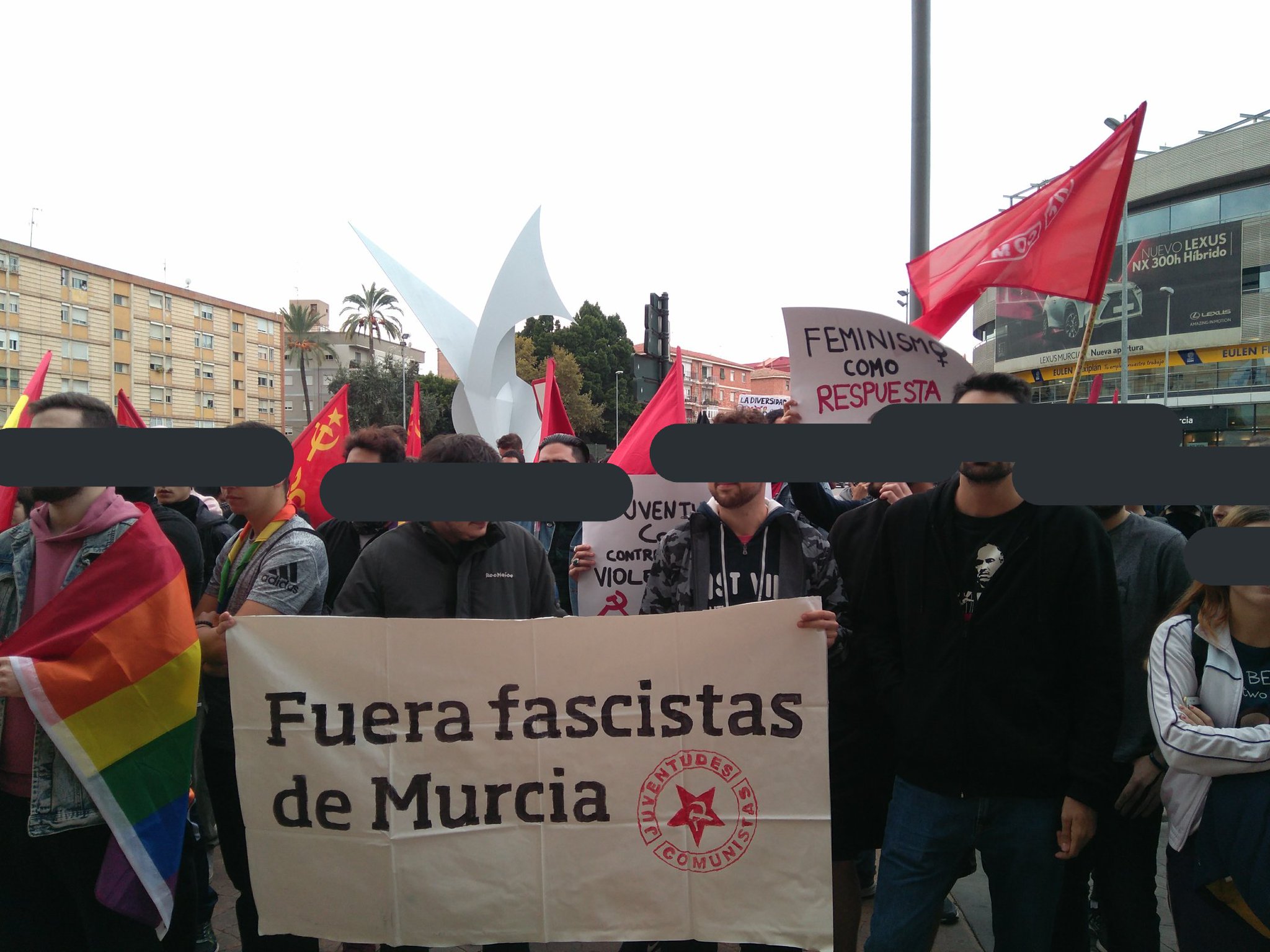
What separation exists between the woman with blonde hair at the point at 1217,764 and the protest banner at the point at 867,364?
4.63 ft

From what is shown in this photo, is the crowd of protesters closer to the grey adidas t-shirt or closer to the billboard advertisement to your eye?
the grey adidas t-shirt

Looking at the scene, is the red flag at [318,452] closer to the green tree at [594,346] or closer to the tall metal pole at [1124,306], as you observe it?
the tall metal pole at [1124,306]

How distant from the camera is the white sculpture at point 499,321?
1260 centimetres

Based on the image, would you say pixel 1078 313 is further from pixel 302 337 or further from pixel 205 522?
pixel 302 337

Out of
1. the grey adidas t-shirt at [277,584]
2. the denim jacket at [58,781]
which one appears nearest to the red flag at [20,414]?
the denim jacket at [58,781]

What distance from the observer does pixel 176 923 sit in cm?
264

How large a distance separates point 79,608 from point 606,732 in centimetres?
118

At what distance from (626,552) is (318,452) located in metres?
2.01

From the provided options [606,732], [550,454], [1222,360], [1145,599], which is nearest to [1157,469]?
[606,732]

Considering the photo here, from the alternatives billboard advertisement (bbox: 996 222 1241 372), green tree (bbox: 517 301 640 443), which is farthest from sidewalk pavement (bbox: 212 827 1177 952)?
green tree (bbox: 517 301 640 443)

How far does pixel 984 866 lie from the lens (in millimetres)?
2277

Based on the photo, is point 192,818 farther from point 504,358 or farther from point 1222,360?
point 1222,360

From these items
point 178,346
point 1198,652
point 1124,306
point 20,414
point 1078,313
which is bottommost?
point 1198,652

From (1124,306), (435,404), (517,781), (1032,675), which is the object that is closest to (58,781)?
(517,781)
